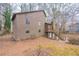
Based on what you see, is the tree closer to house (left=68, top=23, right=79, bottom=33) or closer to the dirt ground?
the dirt ground

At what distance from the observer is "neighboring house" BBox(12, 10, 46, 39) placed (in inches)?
49.5

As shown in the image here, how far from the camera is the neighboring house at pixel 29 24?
126cm

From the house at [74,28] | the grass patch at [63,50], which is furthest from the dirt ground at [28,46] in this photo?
the house at [74,28]

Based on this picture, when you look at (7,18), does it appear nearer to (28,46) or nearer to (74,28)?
(28,46)

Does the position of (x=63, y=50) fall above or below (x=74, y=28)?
below

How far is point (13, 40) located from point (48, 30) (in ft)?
0.91

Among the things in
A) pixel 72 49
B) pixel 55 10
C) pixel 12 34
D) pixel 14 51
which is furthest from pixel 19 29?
pixel 72 49

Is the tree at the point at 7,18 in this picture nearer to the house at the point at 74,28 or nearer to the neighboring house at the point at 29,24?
the neighboring house at the point at 29,24

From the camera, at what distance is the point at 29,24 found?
49.6 inches

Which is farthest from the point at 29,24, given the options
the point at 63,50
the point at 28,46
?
the point at 63,50

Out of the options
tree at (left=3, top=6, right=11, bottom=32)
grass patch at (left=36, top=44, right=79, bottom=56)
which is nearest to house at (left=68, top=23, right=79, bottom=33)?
grass patch at (left=36, top=44, right=79, bottom=56)

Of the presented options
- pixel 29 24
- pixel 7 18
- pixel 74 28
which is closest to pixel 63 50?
pixel 74 28

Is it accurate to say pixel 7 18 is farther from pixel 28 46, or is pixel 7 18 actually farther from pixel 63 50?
pixel 63 50

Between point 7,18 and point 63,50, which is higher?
point 7,18
